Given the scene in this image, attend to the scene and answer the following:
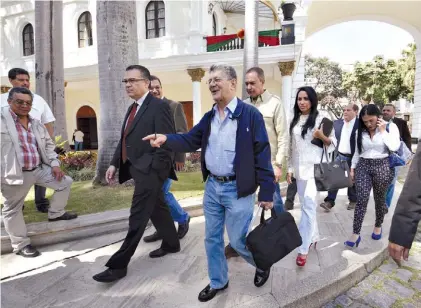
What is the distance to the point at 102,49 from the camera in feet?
21.2

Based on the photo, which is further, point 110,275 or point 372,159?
point 372,159

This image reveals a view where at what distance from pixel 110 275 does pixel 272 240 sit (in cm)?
163

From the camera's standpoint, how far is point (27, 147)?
12.3 feet

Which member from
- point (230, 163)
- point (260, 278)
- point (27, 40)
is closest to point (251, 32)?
point (230, 163)

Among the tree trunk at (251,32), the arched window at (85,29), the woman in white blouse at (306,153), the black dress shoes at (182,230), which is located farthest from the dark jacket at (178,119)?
the arched window at (85,29)

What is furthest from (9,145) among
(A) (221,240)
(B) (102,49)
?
(B) (102,49)

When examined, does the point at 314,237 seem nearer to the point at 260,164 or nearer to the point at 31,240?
the point at 260,164

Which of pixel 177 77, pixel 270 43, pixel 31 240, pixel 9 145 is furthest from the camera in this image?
pixel 177 77

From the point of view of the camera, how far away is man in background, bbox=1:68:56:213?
4.27 m

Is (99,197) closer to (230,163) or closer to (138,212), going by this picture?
(138,212)

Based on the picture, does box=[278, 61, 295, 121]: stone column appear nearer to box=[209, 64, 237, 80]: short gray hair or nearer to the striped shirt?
the striped shirt

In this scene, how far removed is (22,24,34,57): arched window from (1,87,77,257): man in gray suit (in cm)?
1921

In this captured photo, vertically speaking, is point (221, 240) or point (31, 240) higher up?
point (221, 240)

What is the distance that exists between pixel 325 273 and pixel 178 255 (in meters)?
1.63
